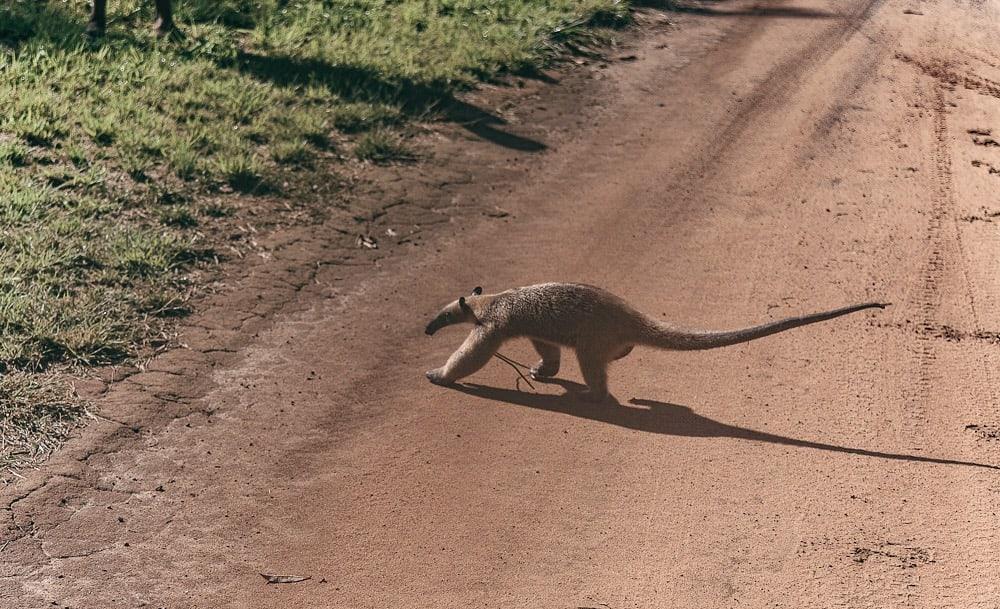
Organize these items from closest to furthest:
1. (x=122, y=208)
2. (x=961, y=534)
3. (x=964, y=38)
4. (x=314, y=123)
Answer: (x=961, y=534) < (x=122, y=208) < (x=314, y=123) < (x=964, y=38)

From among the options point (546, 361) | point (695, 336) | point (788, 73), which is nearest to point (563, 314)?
point (546, 361)

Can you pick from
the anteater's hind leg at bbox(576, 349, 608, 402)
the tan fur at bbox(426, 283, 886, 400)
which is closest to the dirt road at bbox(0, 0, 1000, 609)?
the anteater's hind leg at bbox(576, 349, 608, 402)

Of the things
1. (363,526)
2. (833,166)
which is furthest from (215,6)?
(363,526)

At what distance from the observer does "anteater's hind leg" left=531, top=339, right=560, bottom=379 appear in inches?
300

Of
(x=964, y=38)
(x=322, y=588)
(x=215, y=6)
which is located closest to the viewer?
(x=322, y=588)

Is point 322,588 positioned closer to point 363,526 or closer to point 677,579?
point 363,526

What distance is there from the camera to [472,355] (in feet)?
24.4

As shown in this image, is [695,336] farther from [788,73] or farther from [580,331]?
[788,73]

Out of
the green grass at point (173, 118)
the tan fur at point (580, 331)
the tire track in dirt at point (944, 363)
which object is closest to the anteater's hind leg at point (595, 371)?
the tan fur at point (580, 331)

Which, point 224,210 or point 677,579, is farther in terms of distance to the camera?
point 224,210

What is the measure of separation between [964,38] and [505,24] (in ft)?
19.6

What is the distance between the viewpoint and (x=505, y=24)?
1385 cm

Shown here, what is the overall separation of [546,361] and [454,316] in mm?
729

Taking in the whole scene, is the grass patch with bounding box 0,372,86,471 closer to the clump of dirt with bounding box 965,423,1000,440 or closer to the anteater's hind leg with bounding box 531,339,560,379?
the anteater's hind leg with bounding box 531,339,560,379
